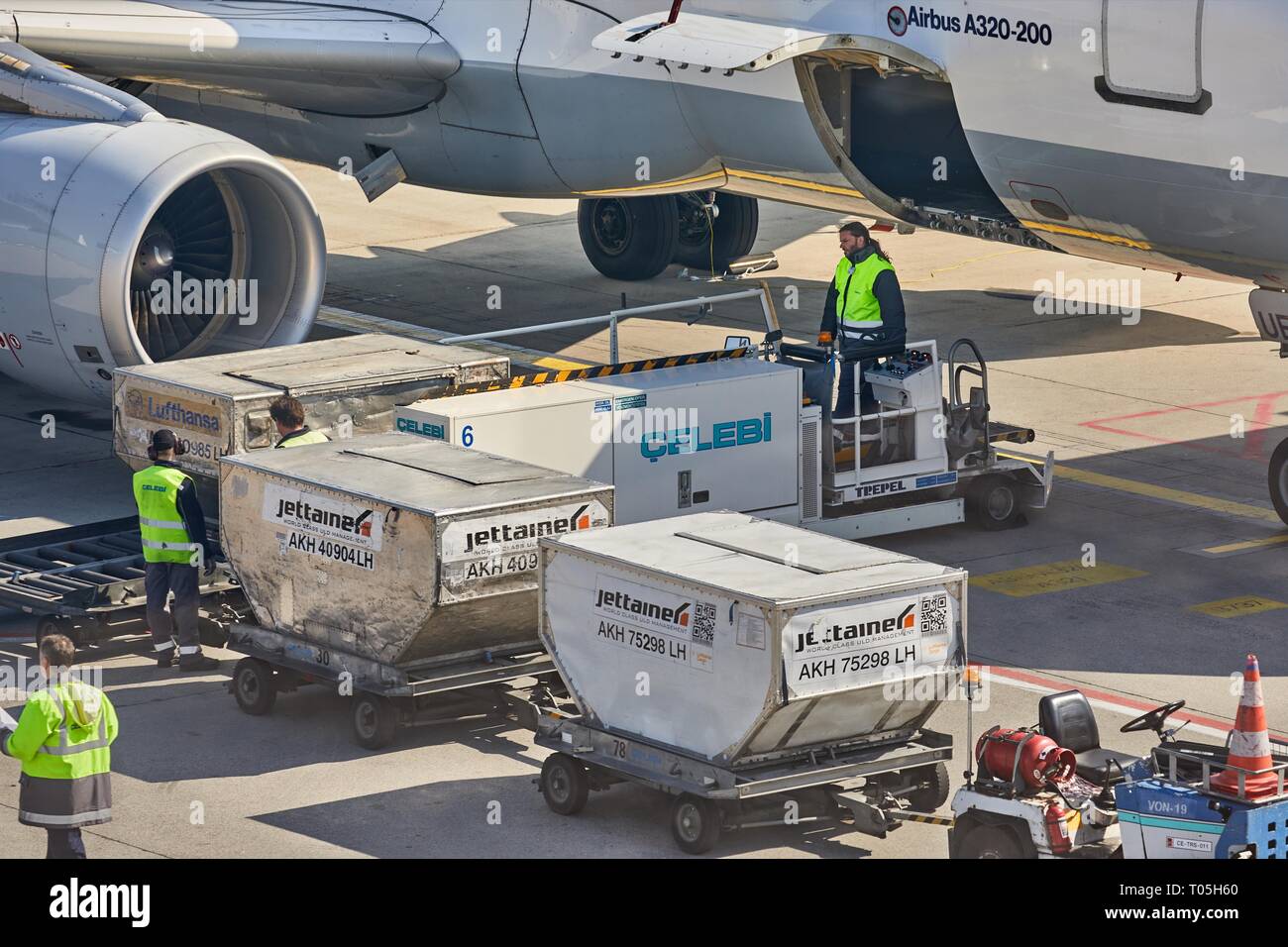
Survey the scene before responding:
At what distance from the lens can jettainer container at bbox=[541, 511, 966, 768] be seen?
1145cm

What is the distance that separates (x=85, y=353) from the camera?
17.9 m

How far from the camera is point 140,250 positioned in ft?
61.5

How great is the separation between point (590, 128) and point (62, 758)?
11.2 meters

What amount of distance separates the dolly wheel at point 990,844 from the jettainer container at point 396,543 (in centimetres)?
350

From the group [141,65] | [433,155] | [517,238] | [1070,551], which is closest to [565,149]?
[433,155]

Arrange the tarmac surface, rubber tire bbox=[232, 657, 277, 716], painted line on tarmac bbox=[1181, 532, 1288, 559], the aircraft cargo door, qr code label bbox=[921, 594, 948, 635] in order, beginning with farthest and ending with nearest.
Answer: painted line on tarmac bbox=[1181, 532, 1288, 559] → the aircraft cargo door → rubber tire bbox=[232, 657, 277, 716] → the tarmac surface → qr code label bbox=[921, 594, 948, 635]

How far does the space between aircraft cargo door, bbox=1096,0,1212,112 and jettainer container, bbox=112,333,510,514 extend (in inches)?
201

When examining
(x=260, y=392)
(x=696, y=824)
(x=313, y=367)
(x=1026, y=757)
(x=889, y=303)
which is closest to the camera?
(x=1026, y=757)

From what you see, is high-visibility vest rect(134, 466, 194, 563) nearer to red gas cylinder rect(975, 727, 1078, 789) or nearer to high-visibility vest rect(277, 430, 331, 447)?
high-visibility vest rect(277, 430, 331, 447)

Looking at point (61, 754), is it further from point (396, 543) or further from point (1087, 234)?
point (1087, 234)

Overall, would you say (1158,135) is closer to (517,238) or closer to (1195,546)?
(1195,546)

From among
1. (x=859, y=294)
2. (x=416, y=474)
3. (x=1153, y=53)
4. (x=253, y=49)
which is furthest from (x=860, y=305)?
(x=253, y=49)

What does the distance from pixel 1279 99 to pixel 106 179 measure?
907 centimetres

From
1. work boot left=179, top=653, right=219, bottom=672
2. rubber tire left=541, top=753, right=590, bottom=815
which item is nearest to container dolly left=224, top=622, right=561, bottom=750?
work boot left=179, top=653, right=219, bottom=672
